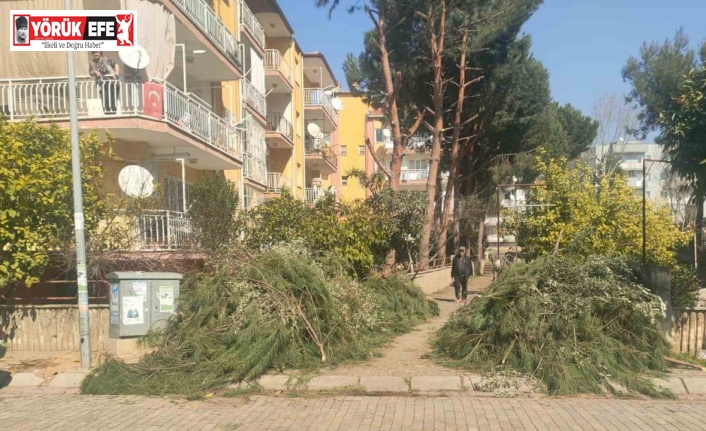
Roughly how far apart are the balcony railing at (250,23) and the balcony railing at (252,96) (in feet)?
7.61

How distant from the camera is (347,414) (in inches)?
259

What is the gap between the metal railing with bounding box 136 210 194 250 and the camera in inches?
461

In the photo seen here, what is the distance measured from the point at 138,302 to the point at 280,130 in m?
19.5

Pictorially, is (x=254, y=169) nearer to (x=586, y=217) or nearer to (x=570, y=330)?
(x=586, y=217)

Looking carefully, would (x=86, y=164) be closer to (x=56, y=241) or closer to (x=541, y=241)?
(x=56, y=241)

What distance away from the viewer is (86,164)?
10398mm

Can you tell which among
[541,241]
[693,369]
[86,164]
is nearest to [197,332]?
[86,164]

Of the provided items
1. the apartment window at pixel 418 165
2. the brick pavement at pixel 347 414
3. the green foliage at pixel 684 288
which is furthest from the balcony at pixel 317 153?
the brick pavement at pixel 347 414

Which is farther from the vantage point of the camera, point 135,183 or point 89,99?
point 89,99

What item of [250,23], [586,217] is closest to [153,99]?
[586,217]

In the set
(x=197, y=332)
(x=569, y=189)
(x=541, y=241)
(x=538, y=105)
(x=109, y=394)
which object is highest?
(x=538, y=105)

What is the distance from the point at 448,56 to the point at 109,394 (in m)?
18.5

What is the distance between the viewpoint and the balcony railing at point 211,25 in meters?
15.1

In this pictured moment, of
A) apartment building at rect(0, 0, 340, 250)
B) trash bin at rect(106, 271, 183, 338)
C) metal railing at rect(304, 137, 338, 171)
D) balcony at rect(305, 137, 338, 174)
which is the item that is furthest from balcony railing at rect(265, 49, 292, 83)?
trash bin at rect(106, 271, 183, 338)
